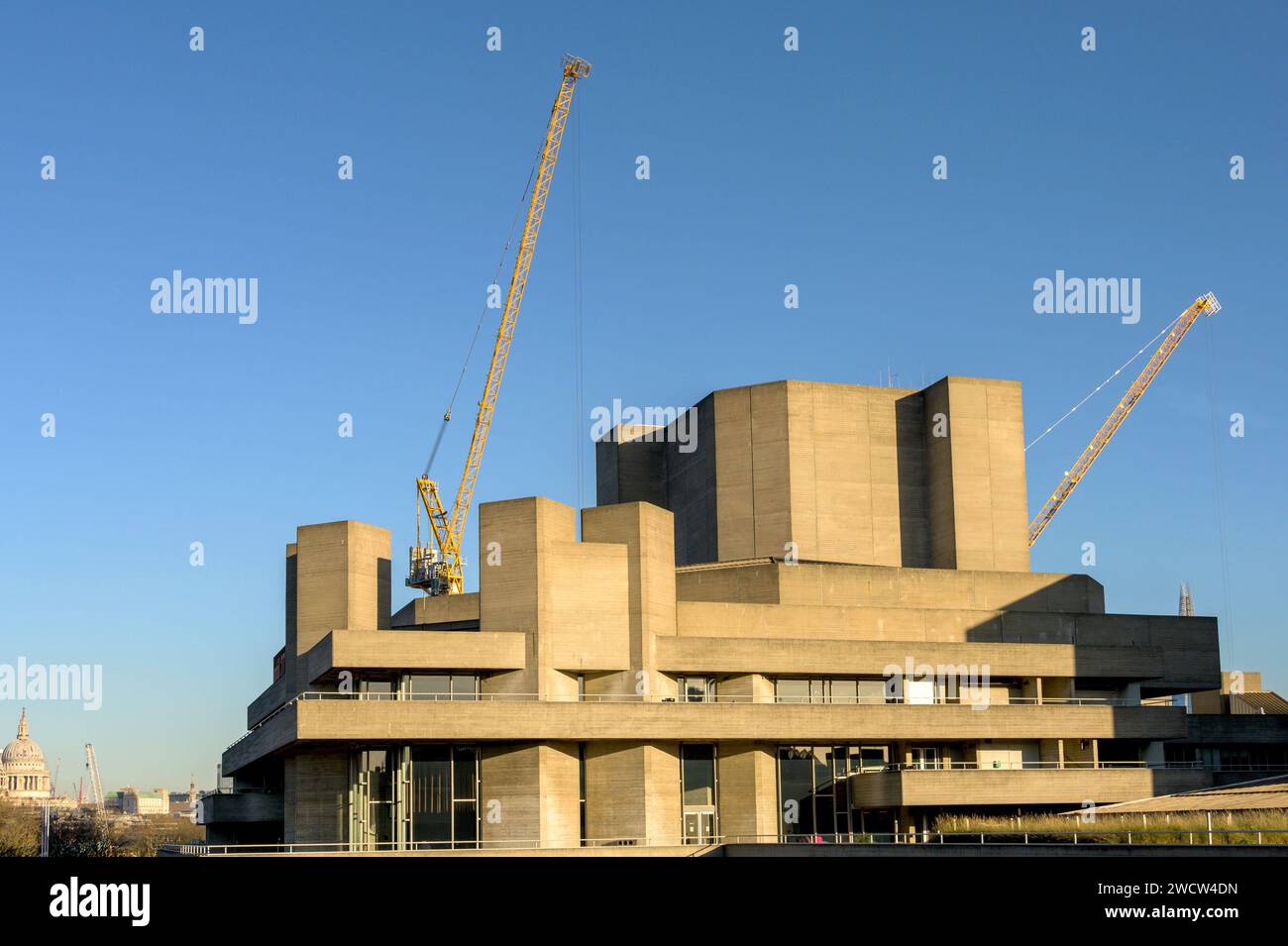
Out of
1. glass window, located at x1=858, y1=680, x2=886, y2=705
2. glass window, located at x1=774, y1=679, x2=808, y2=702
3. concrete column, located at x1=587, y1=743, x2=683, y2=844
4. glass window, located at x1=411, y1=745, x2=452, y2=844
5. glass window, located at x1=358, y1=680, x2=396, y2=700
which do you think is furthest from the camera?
glass window, located at x1=858, y1=680, x2=886, y2=705

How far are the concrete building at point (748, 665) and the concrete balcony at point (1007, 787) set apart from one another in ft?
0.48

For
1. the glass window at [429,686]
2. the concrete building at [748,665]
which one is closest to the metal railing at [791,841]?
the concrete building at [748,665]

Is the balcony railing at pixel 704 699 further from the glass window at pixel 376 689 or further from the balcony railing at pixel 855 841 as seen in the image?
the balcony railing at pixel 855 841

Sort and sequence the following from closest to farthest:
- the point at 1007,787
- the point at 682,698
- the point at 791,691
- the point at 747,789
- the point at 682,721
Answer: the point at 682,721, the point at 1007,787, the point at 747,789, the point at 682,698, the point at 791,691

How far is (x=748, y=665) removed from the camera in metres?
76.1

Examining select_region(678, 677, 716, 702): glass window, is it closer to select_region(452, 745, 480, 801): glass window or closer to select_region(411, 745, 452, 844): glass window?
select_region(452, 745, 480, 801): glass window

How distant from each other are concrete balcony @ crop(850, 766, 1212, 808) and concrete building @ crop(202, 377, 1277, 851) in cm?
15

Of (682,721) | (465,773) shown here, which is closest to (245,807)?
(465,773)

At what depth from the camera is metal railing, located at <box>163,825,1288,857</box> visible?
167 ft

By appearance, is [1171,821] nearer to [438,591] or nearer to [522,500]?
[522,500]

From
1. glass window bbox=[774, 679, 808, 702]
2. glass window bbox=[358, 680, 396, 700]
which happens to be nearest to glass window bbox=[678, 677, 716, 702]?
glass window bbox=[774, 679, 808, 702]

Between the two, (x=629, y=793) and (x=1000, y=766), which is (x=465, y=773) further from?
(x=1000, y=766)

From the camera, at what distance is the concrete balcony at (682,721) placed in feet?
224

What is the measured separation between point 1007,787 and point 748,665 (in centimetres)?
1409
